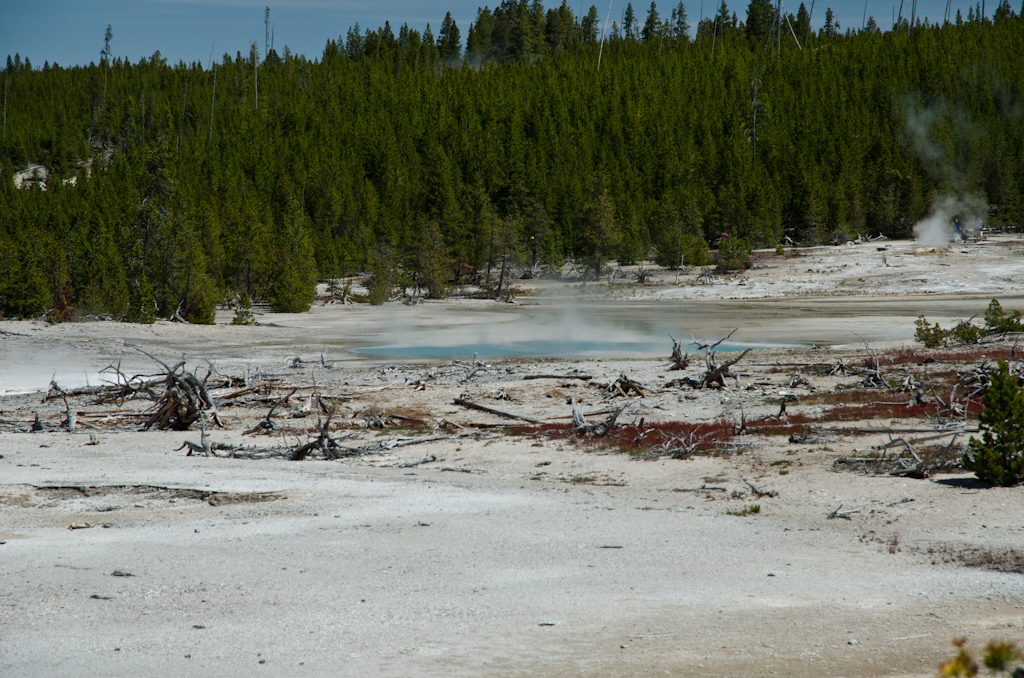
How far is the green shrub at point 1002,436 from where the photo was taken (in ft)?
32.1

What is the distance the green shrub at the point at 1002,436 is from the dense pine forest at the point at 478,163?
3805 cm

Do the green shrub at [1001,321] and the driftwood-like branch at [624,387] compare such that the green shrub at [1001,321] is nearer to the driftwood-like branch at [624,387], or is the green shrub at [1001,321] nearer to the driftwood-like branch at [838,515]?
the driftwood-like branch at [624,387]

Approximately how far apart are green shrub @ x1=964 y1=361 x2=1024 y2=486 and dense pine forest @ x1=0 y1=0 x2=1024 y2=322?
3805 centimetres

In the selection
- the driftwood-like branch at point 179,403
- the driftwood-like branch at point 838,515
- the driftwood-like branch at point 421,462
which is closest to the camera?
the driftwood-like branch at point 838,515

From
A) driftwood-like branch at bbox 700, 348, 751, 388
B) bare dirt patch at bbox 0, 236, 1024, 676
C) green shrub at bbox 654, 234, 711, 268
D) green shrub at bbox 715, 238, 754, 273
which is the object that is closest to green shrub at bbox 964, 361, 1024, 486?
bare dirt patch at bbox 0, 236, 1024, 676

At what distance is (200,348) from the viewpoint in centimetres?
3156

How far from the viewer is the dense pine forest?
5016 cm

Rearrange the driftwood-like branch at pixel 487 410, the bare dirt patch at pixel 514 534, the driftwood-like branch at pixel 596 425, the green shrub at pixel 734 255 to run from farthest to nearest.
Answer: the green shrub at pixel 734 255
the driftwood-like branch at pixel 487 410
the driftwood-like branch at pixel 596 425
the bare dirt patch at pixel 514 534

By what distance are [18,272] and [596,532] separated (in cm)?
3968

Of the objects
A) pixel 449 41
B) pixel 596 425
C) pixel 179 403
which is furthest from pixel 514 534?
pixel 449 41

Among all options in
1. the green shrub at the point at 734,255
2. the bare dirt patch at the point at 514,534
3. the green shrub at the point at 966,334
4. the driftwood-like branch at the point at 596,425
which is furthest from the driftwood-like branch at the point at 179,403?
the green shrub at the point at 734,255

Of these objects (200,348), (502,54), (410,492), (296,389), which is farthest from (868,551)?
(502,54)

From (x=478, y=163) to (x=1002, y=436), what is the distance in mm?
78148

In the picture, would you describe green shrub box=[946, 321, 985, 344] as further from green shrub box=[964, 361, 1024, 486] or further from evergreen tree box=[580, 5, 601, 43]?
evergreen tree box=[580, 5, 601, 43]
